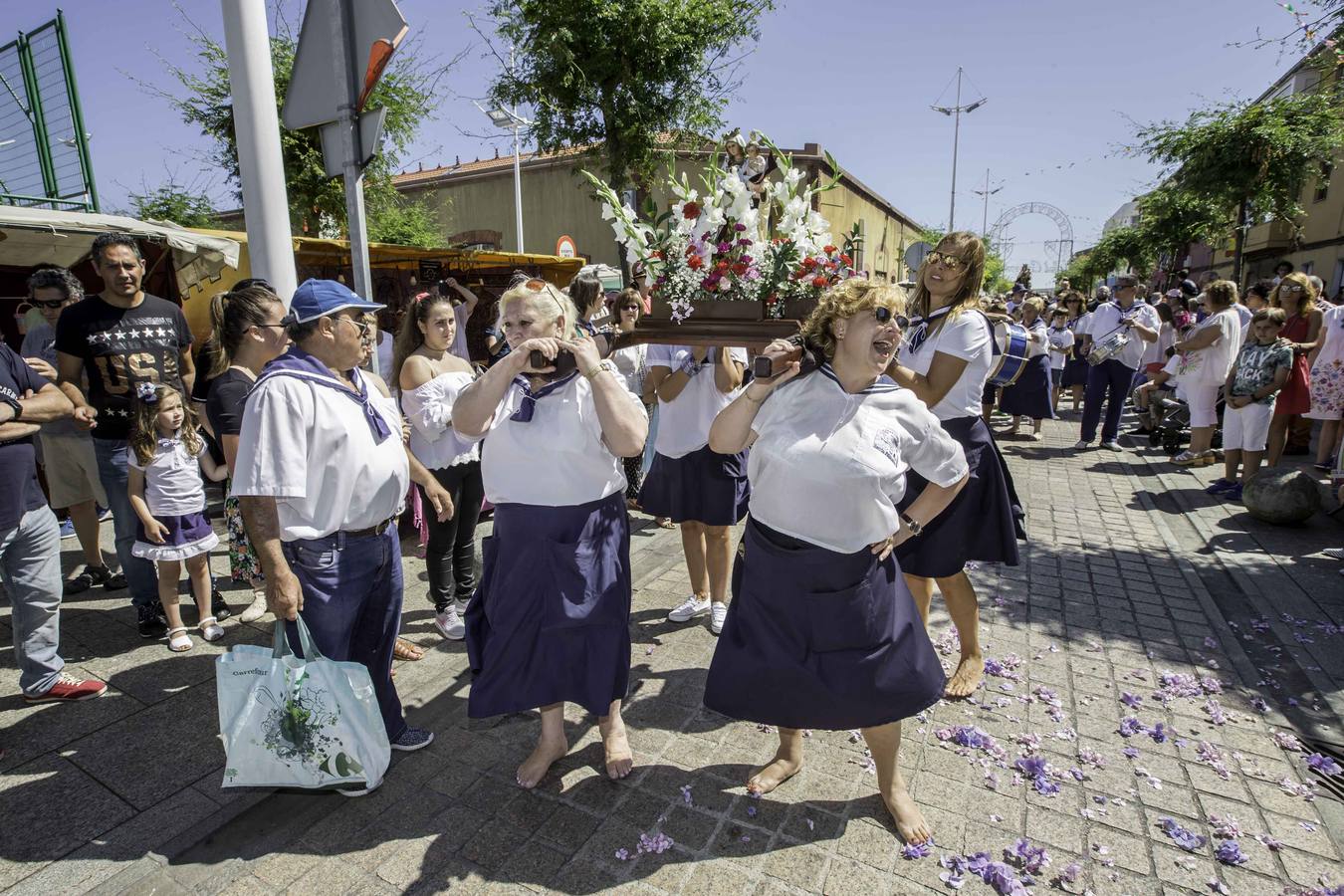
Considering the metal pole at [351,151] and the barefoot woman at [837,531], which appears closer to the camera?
the barefoot woman at [837,531]

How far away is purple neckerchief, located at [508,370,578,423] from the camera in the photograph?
2578mm

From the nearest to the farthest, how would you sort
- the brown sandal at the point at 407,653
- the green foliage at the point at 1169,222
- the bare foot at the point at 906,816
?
the bare foot at the point at 906,816 → the brown sandal at the point at 407,653 → the green foliage at the point at 1169,222

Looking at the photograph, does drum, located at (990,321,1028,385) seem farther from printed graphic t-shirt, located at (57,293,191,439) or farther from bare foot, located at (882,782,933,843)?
printed graphic t-shirt, located at (57,293,191,439)

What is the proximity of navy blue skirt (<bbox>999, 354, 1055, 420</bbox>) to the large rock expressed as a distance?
143 inches

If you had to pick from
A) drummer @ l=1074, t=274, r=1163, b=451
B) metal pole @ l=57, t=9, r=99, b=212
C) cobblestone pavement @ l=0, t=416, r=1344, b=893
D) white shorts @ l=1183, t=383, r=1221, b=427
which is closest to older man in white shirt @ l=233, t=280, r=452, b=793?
cobblestone pavement @ l=0, t=416, r=1344, b=893

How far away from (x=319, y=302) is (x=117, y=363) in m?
2.44

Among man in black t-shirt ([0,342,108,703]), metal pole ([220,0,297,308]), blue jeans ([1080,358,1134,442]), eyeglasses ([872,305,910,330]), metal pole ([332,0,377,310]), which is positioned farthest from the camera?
blue jeans ([1080,358,1134,442])

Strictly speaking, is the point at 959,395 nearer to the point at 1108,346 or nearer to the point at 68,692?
the point at 68,692

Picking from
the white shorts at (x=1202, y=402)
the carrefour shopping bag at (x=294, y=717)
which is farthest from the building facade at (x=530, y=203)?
the carrefour shopping bag at (x=294, y=717)

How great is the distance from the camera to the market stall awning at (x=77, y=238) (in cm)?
537

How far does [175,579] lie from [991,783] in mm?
4264

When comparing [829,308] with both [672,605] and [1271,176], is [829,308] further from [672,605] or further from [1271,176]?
[1271,176]

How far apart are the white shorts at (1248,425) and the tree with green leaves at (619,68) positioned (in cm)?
975

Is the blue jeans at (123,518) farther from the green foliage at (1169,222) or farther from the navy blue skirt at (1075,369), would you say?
the green foliage at (1169,222)
